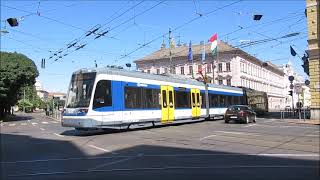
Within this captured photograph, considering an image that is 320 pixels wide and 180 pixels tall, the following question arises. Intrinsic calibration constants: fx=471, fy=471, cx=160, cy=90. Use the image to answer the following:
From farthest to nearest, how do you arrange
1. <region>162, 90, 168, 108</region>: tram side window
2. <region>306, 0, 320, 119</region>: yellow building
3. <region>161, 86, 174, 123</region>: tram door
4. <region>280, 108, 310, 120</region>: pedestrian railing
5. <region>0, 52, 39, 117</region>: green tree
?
1. <region>0, 52, 39, 117</region>: green tree
2. <region>280, 108, 310, 120</region>: pedestrian railing
3. <region>306, 0, 320, 119</region>: yellow building
4. <region>162, 90, 168, 108</region>: tram side window
5. <region>161, 86, 174, 123</region>: tram door

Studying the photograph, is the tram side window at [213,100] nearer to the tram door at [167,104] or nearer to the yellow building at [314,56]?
the tram door at [167,104]

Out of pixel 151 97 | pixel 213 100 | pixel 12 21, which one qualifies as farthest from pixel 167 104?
pixel 12 21

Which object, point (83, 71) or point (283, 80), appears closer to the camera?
point (83, 71)

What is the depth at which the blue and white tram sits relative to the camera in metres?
21.9

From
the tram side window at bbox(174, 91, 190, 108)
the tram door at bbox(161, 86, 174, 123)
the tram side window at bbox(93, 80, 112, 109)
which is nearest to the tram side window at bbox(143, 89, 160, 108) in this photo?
the tram door at bbox(161, 86, 174, 123)

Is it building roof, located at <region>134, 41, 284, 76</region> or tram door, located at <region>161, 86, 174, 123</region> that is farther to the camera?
building roof, located at <region>134, 41, 284, 76</region>

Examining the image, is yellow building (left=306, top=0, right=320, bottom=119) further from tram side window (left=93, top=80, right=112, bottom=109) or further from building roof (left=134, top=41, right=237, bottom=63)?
building roof (left=134, top=41, right=237, bottom=63)

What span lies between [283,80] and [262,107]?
95279 millimetres

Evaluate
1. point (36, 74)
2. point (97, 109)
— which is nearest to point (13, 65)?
point (36, 74)

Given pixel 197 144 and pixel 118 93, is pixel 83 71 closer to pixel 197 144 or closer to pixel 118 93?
pixel 118 93

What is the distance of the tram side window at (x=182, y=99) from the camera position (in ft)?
97.9

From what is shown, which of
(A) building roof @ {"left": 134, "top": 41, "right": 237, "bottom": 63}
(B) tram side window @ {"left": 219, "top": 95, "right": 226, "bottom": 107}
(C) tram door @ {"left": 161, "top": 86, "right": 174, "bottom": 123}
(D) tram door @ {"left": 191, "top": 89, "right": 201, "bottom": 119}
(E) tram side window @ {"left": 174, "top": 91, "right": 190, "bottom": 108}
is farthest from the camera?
(A) building roof @ {"left": 134, "top": 41, "right": 237, "bottom": 63}

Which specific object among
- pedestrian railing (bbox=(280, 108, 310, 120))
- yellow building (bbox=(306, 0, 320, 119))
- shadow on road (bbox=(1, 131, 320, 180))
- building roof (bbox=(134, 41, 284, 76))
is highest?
building roof (bbox=(134, 41, 284, 76))

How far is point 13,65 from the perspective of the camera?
6006 cm
